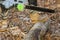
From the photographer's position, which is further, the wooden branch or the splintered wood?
the splintered wood

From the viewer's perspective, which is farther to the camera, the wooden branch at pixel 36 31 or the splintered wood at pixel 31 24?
the splintered wood at pixel 31 24

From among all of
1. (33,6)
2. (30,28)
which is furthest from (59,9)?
(30,28)

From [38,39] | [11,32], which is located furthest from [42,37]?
[11,32]

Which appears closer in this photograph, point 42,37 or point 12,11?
point 42,37

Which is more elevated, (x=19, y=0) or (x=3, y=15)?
(x=19, y=0)

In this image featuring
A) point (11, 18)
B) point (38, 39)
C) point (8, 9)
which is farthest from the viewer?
point (8, 9)

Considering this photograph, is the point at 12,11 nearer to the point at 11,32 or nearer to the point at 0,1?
the point at 0,1

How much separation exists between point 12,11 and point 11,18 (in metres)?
0.21

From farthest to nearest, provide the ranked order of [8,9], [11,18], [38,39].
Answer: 1. [8,9]
2. [11,18]
3. [38,39]

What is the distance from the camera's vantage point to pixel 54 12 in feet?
10.5

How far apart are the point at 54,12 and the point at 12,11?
2.49ft

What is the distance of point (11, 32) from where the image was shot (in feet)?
9.21

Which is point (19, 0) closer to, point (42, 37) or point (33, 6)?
point (33, 6)

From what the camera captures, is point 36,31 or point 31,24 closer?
point 36,31
